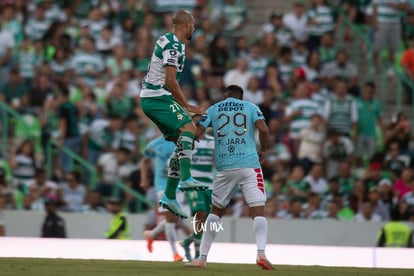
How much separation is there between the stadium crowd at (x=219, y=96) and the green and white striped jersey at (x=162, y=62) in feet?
27.9

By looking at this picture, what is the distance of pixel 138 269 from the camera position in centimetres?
1683

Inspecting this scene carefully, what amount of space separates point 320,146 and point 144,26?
484 cm

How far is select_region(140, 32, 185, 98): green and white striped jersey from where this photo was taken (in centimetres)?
1684

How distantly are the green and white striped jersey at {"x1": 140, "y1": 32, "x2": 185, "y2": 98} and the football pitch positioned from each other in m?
2.03

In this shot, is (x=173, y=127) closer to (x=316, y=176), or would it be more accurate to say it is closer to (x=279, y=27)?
(x=316, y=176)

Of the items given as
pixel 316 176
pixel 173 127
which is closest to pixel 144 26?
pixel 316 176

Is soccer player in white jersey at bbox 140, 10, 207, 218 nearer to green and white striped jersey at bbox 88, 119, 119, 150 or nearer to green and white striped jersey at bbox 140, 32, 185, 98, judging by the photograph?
green and white striped jersey at bbox 140, 32, 185, 98

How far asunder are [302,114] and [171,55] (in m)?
10.3

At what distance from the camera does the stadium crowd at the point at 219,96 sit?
2586 centimetres

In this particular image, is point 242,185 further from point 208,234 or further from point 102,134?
point 102,134

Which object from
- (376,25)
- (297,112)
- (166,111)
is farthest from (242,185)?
(376,25)

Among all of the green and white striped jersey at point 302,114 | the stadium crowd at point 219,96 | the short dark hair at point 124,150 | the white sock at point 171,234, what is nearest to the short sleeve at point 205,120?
the white sock at point 171,234

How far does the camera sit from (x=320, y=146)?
2664 centimetres

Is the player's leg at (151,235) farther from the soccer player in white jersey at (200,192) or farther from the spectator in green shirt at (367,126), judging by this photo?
the spectator in green shirt at (367,126)
